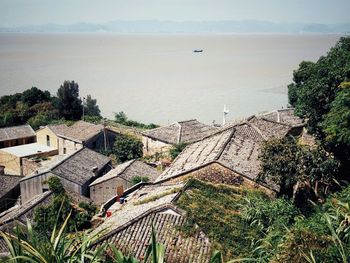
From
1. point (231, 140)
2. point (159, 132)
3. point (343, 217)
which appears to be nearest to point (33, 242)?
point (343, 217)

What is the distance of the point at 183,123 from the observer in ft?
111

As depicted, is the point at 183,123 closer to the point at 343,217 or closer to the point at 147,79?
the point at 343,217

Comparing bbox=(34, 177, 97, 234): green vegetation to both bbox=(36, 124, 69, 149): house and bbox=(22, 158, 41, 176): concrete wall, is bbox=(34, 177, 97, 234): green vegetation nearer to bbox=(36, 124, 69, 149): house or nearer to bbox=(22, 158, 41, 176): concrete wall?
bbox=(22, 158, 41, 176): concrete wall

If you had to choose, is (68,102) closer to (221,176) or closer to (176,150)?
(176,150)

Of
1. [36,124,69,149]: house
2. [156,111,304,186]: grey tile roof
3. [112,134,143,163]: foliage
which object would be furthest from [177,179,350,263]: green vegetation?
[36,124,69,149]: house

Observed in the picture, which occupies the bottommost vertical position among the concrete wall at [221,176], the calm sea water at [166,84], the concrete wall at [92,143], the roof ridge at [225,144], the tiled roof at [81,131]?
the calm sea water at [166,84]

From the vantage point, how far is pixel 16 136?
3919 centimetres

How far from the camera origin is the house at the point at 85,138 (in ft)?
114

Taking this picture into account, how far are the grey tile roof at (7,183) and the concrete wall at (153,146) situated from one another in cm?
941

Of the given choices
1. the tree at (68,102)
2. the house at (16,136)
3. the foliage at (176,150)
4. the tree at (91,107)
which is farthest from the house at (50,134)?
the tree at (91,107)

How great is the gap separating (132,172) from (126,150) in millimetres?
8110

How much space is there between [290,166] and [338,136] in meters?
2.70

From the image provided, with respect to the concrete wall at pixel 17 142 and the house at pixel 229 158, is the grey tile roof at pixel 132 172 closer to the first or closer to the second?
the house at pixel 229 158

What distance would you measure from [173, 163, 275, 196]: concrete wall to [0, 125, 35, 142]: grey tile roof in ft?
82.5
